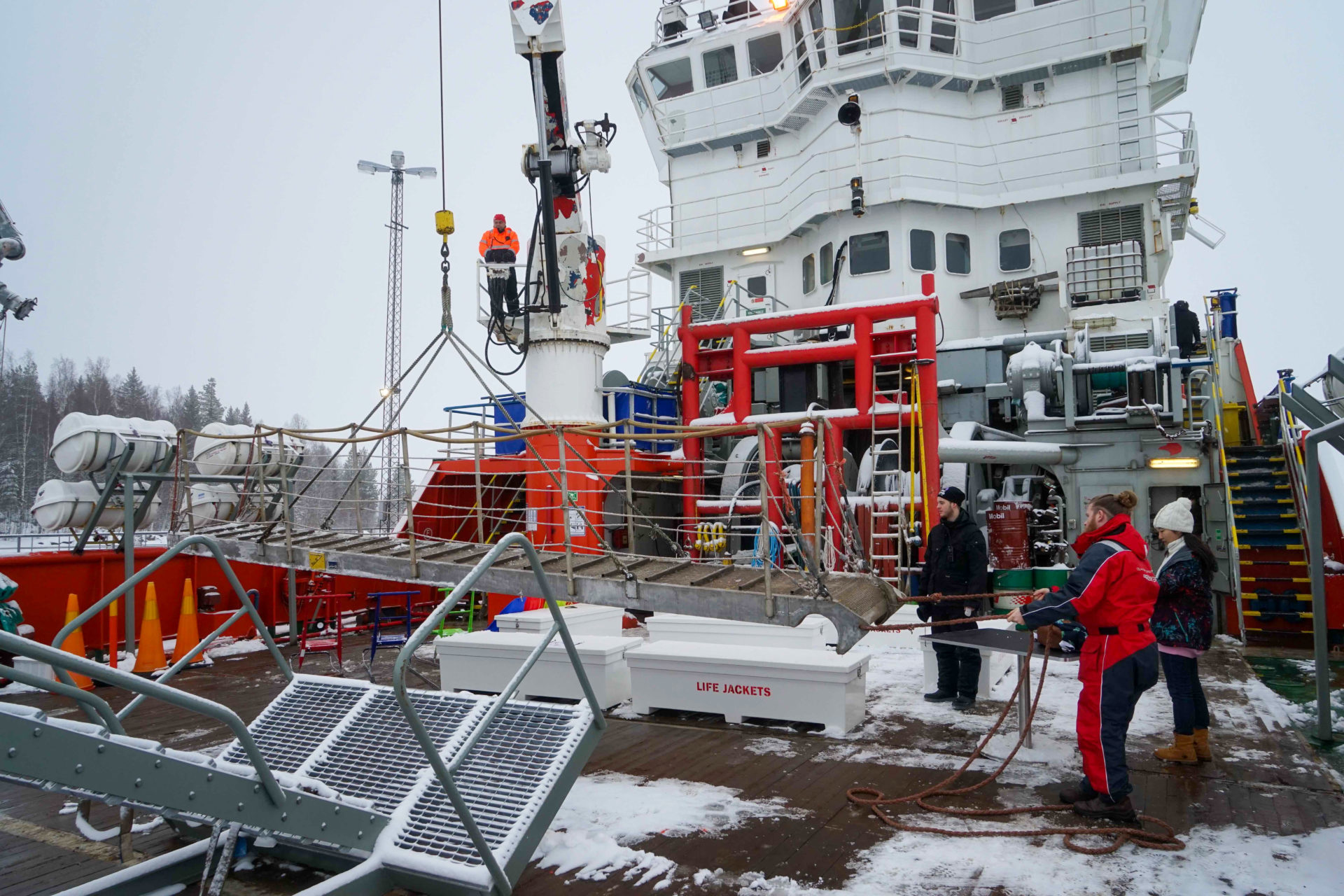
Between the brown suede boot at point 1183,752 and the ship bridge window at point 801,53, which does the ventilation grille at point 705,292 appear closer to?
the ship bridge window at point 801,53

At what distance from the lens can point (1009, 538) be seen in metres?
10.5

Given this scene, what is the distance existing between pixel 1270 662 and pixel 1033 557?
3.03 meters

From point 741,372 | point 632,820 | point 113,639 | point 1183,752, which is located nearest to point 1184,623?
point 1183,752

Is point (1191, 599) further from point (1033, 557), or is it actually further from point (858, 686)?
point (1033, 557)

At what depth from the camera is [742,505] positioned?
1069 centimetres

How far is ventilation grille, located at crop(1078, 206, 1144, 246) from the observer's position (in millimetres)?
14891

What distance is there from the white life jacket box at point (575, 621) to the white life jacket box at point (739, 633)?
20.8 inches

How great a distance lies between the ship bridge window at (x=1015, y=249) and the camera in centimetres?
1547

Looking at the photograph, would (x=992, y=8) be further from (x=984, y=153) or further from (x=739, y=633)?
(x=739, y=633)

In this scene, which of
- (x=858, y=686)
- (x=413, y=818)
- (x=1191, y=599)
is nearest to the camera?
(x=413, y=818)

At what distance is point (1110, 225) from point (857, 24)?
5878mm

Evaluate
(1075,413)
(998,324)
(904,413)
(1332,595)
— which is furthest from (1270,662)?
(998,324)

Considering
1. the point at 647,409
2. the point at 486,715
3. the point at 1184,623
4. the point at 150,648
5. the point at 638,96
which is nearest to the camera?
the point at 486,715

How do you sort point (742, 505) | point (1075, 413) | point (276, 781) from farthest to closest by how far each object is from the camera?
point (1075, 413), point (742, 505), point (276, 781)
